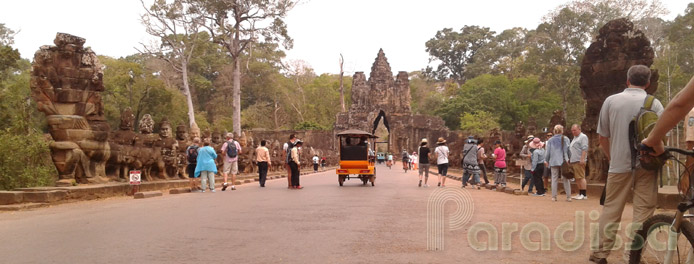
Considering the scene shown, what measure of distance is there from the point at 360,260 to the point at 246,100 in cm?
7187

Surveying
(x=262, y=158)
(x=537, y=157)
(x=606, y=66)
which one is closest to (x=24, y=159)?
(x=262, y=158)

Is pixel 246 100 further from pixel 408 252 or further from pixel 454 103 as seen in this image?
pixel 408 252

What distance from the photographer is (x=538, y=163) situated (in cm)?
1352

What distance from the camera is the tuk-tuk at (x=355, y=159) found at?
1880 centimetres

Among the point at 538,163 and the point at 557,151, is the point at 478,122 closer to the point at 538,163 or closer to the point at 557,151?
the point at 538,163

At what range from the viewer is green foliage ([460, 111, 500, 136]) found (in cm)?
5759

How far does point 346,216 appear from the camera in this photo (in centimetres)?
884

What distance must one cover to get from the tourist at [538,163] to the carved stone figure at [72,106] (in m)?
10.3

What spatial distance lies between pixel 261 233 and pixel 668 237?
442 centimetres

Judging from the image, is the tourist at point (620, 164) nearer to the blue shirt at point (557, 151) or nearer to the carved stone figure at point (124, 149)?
the blue shirt at point (557, 151)

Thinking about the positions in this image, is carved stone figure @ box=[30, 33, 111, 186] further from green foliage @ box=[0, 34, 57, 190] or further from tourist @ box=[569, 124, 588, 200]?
tourist @ box=[569, 124, 588, 200]

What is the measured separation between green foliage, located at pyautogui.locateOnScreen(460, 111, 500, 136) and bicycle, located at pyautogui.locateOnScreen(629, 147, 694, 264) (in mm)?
51335

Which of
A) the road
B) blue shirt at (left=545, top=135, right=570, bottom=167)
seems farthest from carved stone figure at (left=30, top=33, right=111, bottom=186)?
blue shirt at (left=545, top=135, right=570, bottom=167)

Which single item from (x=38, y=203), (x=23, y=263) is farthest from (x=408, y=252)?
(x=38, y=203)
